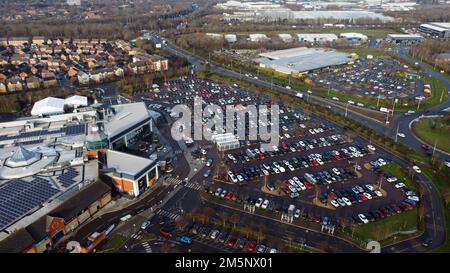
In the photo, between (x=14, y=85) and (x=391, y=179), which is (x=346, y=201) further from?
(x=14, y=85)

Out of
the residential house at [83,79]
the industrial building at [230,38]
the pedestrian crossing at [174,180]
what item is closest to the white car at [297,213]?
the pedestrian crossing at [174,180]

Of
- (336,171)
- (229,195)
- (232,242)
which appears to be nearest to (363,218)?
(336,171)

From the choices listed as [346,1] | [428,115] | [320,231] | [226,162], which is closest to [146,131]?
[226,162]

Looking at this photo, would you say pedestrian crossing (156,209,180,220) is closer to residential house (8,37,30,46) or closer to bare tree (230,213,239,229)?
bare tree (230,213,239,229)

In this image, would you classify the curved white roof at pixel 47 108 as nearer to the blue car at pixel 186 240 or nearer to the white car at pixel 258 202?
the blue car at pixel 186 240

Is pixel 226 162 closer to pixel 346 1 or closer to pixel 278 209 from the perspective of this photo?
pixel 278 209
